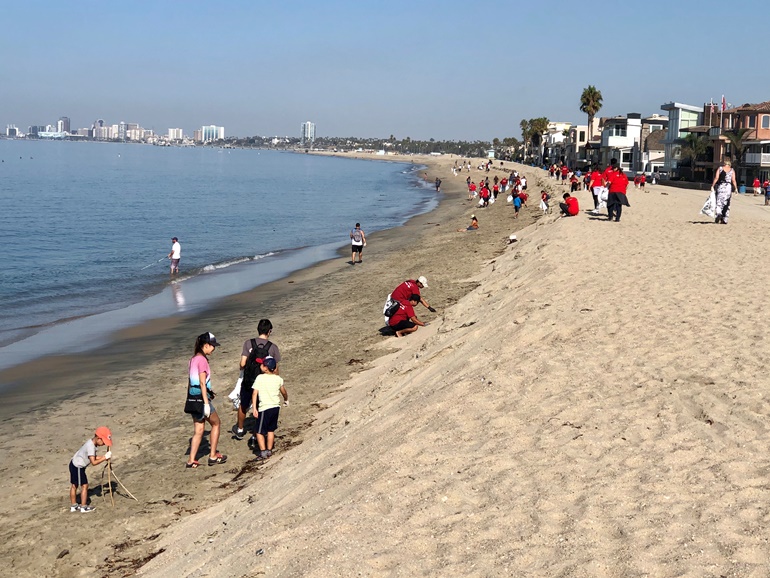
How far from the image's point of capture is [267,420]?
9547mm

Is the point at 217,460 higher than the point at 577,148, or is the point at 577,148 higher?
the point at 577,148

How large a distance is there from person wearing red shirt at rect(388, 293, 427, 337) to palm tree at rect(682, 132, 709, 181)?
58.4 m

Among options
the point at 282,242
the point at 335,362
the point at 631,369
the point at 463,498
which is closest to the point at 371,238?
the point at 282,242

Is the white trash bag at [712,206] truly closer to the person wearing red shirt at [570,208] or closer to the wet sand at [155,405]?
the person wearing red shirt at [570,208]

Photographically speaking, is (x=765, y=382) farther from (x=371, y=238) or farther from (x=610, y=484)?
(x=371, y=238)

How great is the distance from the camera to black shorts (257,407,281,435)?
9.49 metres

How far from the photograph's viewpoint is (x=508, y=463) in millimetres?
6629

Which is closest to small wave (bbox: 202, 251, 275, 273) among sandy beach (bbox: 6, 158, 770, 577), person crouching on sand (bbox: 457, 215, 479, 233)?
person crouching on sand (bbox: 457, 215, 479, 233)

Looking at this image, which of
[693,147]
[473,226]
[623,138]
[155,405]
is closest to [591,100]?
[623,138]

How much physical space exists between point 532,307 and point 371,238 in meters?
27.5

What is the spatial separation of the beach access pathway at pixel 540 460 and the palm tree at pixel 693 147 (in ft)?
193

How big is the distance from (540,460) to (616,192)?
18337 millimetres

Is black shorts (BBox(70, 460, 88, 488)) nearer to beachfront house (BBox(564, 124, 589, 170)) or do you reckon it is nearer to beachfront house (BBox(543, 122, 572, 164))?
beachfront house (BBox(564, 124, 589, 170))

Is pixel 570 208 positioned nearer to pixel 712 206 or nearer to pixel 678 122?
pixel 712 206
